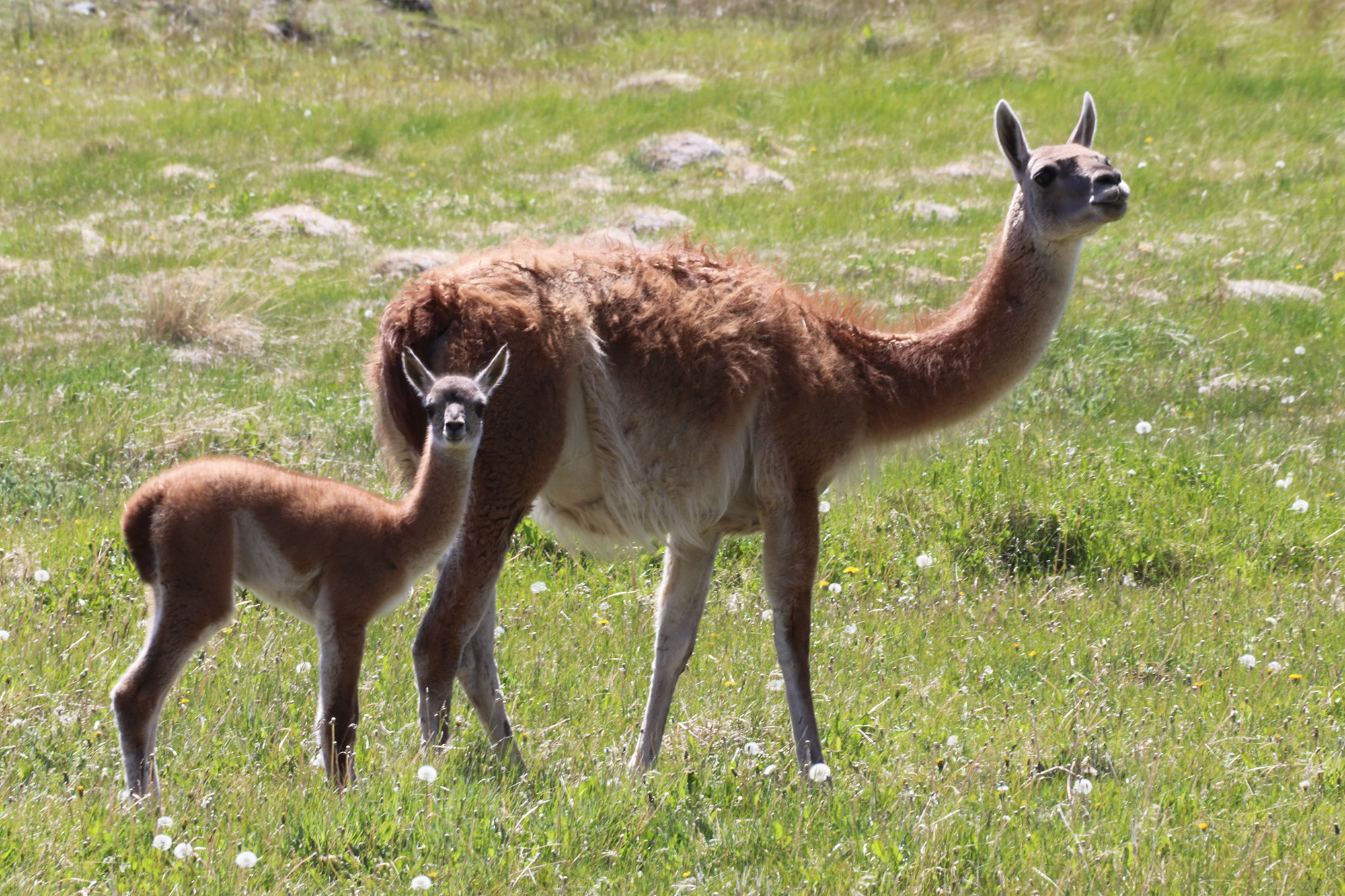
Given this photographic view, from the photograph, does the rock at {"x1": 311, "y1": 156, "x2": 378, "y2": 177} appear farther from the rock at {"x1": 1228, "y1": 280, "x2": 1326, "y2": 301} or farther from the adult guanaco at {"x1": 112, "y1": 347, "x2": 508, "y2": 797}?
the adult guanaco at {"x1": 112, "y1": 347, "x2": 508, "y2": 797}

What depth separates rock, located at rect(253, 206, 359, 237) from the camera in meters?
15.1

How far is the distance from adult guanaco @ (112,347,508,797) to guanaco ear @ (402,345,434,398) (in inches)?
0.4

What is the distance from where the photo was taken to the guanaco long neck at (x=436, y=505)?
15.0ft

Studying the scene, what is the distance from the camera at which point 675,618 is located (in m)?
5.74

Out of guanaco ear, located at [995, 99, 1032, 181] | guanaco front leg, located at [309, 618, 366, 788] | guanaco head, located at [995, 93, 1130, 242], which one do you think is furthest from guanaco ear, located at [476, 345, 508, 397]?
guanaco ear, located at [995, 99, 1032, 181]

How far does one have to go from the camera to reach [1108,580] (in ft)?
24.2

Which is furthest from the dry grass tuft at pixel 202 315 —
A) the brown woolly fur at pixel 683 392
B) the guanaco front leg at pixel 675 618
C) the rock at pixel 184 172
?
the guanaco front leg at pixel 675 618

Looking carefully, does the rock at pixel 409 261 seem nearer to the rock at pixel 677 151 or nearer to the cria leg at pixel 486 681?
the rock at pixel 677 151

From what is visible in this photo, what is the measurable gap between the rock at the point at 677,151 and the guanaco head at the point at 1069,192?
1260 cm

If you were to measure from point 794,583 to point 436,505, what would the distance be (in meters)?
1.56

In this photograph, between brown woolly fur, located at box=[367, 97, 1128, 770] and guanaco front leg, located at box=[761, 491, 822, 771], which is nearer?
brown woolly fur, located at box=[367, 97, 1128, 770]

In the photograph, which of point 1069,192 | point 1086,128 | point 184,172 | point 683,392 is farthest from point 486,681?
point 184,172

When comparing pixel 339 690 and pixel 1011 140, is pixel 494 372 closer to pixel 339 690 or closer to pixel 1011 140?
pixel 339 690

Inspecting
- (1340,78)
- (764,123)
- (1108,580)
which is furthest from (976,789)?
(1340,78)
